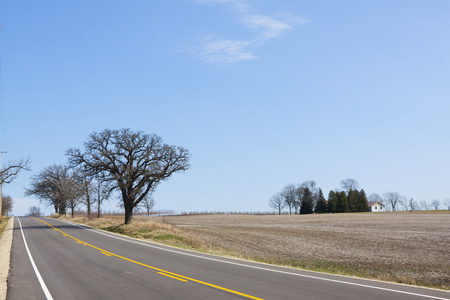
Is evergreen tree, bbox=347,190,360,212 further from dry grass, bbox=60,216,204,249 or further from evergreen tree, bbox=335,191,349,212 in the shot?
dry grass, bbox=60,216,204,249

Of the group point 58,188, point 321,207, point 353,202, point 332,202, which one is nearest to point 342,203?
point 332,202

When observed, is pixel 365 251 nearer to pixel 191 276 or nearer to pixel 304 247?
pixel 304 247

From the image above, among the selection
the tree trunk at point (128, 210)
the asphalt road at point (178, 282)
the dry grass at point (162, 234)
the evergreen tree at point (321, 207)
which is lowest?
the evergreen tree at point (321, 207)

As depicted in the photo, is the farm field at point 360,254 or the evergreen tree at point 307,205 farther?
the evergreen tree at point 307,205

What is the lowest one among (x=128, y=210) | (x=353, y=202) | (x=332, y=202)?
(x=353, y=202)

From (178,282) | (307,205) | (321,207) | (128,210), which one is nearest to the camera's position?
(178,282)

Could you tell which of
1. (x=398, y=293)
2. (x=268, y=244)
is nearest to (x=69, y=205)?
(x=268, y=244)

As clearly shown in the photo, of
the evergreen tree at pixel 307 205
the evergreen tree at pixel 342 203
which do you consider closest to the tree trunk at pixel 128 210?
the evergreen tree at pixel 342 203

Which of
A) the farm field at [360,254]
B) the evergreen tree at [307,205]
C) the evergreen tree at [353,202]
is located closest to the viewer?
the farm field at [360,254]

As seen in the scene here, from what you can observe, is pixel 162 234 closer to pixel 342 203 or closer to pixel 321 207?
pixel 342 203

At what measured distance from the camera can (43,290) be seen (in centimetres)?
1134

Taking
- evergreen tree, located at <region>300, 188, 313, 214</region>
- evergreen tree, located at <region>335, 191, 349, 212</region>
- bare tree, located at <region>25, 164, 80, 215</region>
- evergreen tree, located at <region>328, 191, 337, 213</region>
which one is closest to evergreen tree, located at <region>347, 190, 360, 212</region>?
evergreen tree, located at <region>335, 191, 349, 212</region>

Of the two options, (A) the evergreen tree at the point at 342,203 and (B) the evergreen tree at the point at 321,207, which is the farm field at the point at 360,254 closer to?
(A) the evergreen tree at the point at 342,203

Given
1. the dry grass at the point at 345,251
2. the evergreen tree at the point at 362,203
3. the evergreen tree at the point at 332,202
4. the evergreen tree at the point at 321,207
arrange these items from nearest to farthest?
the dry grass at the point at 345,251 < the evergreen tree at the point at 332,202 < the evergreen tree at the point at 362,203 < the evergreen tree at the point at 321,207
